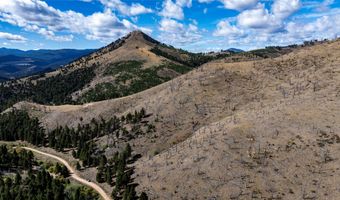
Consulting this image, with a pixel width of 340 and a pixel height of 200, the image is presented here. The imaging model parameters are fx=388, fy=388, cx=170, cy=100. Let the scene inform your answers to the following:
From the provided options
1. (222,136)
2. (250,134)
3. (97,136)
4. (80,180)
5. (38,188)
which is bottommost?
(80,180)

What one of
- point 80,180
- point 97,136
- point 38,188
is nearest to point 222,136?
point 80,180

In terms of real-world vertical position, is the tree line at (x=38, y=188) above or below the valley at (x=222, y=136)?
below

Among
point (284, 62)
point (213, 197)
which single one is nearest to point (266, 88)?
point (284, 62)

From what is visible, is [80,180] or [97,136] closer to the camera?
[80,180]

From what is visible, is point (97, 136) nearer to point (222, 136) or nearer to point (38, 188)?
point (38, 188)

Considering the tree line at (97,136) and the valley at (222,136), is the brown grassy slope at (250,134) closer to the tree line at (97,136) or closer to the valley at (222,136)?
the valley at (222,136)

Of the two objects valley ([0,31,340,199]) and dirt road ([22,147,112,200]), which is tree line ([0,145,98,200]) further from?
valley ([0,31,340,199])

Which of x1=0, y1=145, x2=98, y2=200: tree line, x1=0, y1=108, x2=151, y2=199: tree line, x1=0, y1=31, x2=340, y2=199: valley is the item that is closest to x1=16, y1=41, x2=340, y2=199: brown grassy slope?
x1=0, y1=31, x2=340, y2=199: valley

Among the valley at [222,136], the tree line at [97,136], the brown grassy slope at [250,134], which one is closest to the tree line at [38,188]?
the valley at [222,136]

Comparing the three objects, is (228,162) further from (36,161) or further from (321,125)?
(36,161)
